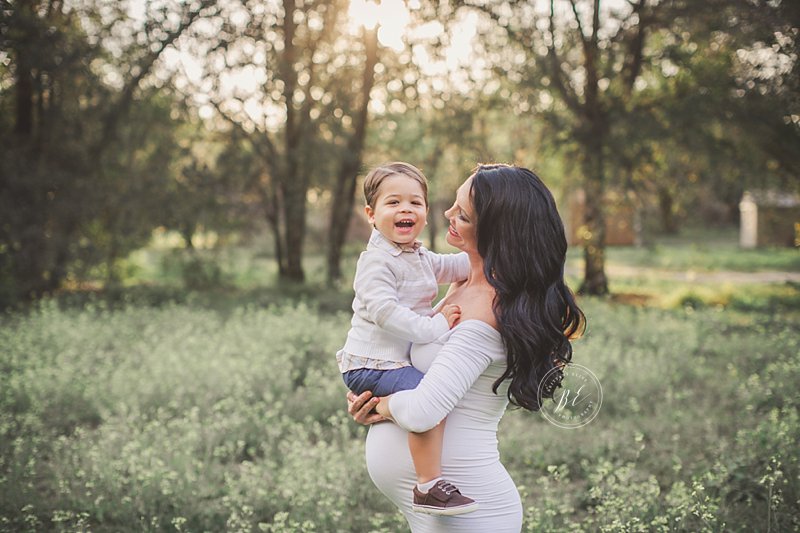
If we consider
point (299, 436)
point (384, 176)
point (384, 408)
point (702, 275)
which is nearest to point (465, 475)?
point (384, 408)

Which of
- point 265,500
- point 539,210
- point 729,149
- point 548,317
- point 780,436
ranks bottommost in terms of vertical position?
point 265,500

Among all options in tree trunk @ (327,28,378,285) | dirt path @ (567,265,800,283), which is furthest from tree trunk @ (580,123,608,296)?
dirt path @ (567,265,800,283)

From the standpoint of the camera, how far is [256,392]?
24.8 ft

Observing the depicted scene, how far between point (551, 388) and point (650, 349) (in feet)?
24.9

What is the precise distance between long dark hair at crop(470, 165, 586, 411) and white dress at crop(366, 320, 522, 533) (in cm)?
9

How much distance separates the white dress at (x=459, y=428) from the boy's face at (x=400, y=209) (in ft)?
1.51

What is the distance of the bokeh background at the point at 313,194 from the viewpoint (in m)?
6.61

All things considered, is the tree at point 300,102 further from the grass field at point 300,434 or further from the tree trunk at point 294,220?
the grass field at point 300,434

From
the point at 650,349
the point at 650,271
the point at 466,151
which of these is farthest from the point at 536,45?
the point at 650,271

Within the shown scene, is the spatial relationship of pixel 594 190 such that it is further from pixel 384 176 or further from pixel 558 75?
pixel 384 176

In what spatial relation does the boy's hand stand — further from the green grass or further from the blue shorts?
the green grass

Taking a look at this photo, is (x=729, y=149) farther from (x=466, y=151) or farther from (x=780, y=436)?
(x=780, y=436)

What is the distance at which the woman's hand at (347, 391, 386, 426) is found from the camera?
2.68 meters

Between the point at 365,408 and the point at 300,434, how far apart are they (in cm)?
374
